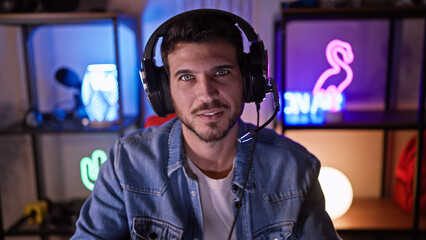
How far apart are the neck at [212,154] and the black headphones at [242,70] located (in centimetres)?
16

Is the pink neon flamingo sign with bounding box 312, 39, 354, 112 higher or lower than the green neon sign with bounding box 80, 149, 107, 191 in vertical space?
higher

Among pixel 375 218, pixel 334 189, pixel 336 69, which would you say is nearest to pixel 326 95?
pixel 336 69

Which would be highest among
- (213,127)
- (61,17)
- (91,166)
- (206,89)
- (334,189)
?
(61,17)

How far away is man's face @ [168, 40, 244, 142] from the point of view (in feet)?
3.93

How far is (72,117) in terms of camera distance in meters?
2.16

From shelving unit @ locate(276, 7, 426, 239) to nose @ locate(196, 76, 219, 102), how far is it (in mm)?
634

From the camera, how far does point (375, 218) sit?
201 cm

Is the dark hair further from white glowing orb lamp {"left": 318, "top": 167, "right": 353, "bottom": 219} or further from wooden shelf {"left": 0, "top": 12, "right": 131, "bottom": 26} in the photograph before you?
white glowing orb lamp {"left": 318, "top": 167, "right": 353, "bottom": 219}

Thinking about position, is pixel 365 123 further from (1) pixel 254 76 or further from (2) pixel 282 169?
(1) pixel 254 76

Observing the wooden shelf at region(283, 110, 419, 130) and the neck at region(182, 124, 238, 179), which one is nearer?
the neck at region(182, 124, 238, 179)

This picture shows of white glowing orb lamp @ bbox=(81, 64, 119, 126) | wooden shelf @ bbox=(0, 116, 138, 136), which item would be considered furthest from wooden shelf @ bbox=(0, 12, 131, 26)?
wooden shelf @ bbox=(0, 116, 138, 136)

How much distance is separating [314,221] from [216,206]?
0.32m

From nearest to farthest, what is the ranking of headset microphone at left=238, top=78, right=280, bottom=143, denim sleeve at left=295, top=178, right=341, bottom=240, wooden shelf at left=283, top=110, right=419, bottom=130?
headset microphone at left=238, top=78, right=280, bottom=143, denim sleeve at left=295, top=178, right=341, bottom=240, wooden shelf at left=283, top=110, right=419, bottom=130

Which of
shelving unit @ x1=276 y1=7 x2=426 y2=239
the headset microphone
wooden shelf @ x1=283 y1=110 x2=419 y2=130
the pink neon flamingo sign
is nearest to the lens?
the headset microphone
